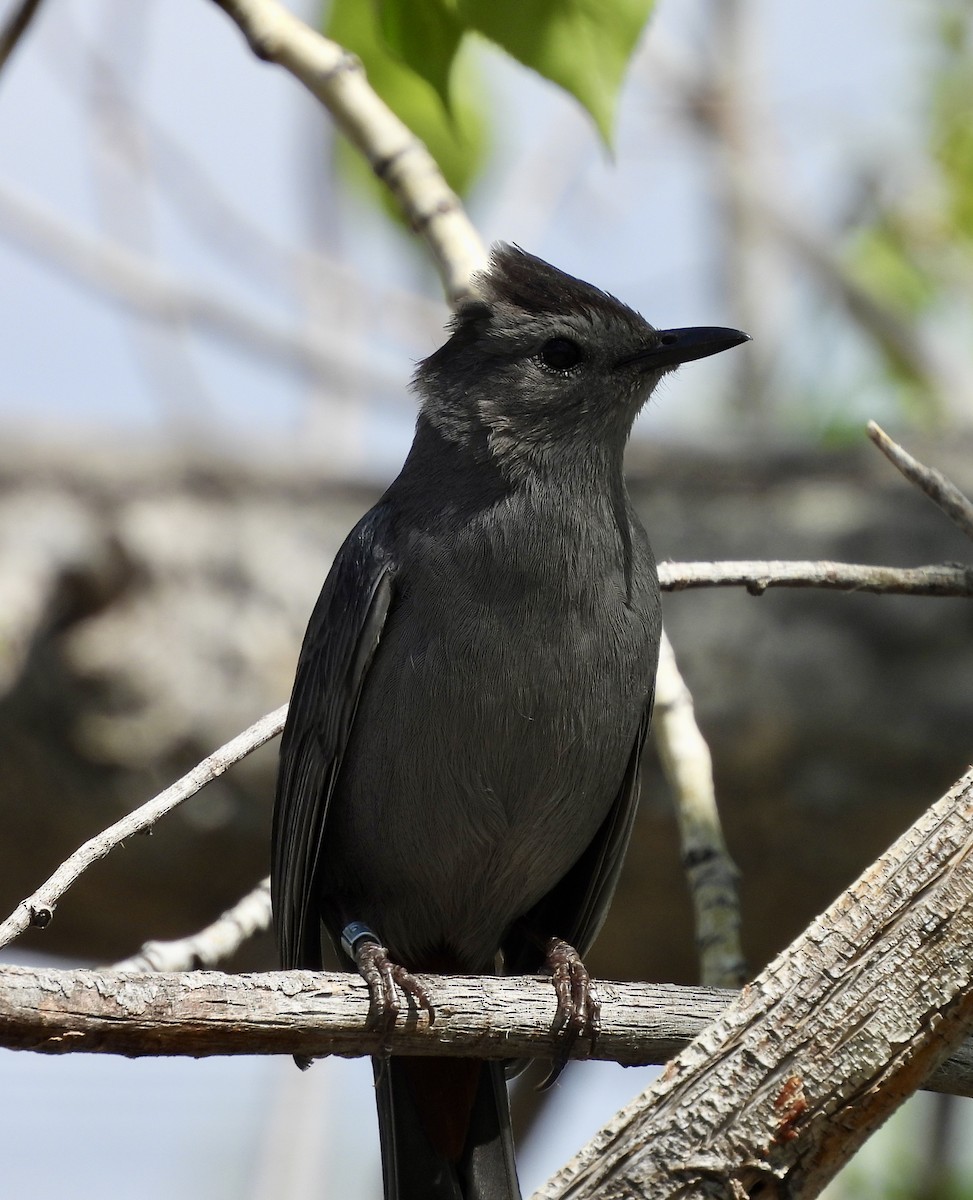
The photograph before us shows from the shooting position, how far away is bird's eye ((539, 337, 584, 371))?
13.8 feet

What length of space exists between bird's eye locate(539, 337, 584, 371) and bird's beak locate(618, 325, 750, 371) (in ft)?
0.46

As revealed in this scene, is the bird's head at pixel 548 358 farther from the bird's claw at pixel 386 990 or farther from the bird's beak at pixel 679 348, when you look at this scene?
the bird's claw at pixel 386 990

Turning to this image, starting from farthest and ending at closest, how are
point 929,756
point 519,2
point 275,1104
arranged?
point 275,1104 < point 929,756 < point 519,2

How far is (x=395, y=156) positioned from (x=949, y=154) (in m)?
7.06

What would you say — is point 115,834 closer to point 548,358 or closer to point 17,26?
point 17,26

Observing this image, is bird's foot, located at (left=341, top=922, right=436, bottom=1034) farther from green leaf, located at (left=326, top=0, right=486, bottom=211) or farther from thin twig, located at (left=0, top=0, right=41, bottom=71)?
thin twig, located at (left=0, top=0, right=41, bottom=71)

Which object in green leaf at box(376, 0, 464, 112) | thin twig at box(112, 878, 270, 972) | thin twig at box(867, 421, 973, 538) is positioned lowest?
thin twig at box(112, 878, 270, 972)

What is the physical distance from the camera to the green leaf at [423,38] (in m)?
3.20

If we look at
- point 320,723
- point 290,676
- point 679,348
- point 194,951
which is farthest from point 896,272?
point 194,951

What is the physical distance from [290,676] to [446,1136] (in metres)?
4.15

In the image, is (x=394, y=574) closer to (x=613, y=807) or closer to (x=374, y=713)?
(x=374, y=713)

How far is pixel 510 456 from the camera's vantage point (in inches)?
159

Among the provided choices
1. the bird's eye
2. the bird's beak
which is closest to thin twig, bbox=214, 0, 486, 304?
the bird's eye

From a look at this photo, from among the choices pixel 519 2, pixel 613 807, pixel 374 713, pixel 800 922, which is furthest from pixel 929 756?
pixel 519 2
